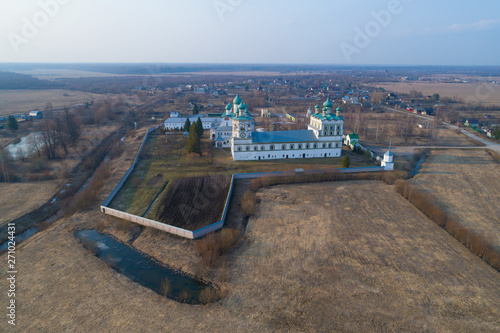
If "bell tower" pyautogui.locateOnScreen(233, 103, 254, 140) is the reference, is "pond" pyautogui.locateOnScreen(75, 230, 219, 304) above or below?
below

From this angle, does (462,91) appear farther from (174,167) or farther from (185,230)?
(185,230)

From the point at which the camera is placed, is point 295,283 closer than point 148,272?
Yes

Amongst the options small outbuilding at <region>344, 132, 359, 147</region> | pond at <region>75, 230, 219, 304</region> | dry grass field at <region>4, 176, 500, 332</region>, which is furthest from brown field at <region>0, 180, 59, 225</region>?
small outbuilding at <region>344, 132, 359, 147</region>

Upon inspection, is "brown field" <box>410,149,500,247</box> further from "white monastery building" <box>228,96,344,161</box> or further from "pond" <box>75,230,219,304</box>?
"pond" <box>75,230,219,304</box>

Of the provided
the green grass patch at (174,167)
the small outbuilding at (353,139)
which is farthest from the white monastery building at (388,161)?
the small outbuilding at (353,139)

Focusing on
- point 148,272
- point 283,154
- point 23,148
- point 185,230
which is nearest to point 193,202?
point 185,230

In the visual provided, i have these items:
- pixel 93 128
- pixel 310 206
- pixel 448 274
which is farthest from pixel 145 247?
pixel 93 128
